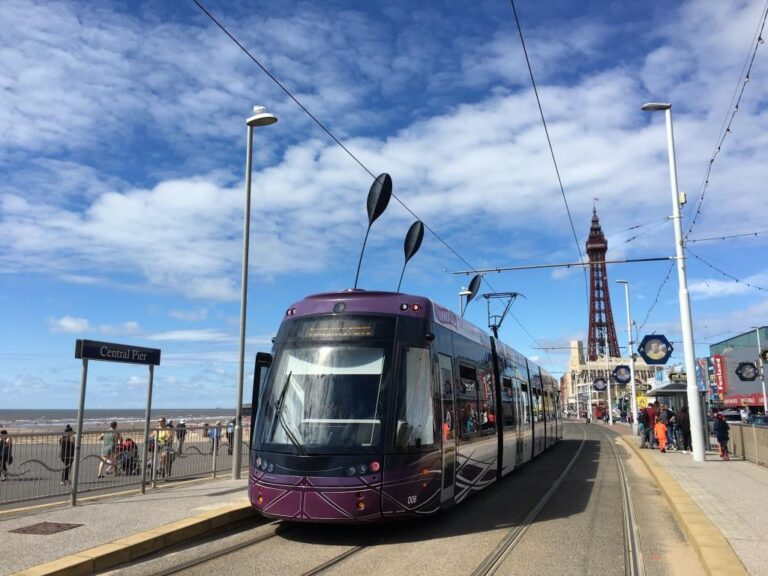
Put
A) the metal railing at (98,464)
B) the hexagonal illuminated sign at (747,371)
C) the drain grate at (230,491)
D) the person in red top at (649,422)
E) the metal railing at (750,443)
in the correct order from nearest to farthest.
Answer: the metal railing at (98,464) → the drain grate at (230,491) → the metal railing at (750,443) → the person in red top at (649,422) → the hexagonal illuminated sign at (747,371)

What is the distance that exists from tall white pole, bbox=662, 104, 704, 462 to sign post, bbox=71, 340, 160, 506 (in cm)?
1374

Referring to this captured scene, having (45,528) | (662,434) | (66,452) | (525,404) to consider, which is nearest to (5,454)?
(66,452)

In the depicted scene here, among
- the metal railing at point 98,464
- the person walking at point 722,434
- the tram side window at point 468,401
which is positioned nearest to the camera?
the metal railing at point 98,464

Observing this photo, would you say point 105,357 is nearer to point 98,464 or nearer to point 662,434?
point 98,464

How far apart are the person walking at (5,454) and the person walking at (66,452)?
1.06 m

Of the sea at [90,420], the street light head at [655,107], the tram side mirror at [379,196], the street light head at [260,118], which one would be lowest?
the sea at [90,420]

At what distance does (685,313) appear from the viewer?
18188mm

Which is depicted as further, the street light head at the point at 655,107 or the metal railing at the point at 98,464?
the street light head at the point at 655,107

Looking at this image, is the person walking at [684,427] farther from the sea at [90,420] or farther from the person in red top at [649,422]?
the sea at [90,420]

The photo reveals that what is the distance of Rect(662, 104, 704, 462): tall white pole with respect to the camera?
1730 centimetres

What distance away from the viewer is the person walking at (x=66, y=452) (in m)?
10.8

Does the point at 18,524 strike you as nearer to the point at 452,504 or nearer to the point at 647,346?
the point at 452,504

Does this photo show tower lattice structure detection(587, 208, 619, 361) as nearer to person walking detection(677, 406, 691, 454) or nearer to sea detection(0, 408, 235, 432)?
sea detection(0, 408, 235, 432)

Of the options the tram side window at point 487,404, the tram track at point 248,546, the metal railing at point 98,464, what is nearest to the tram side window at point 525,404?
the tram side window at point 487,404
